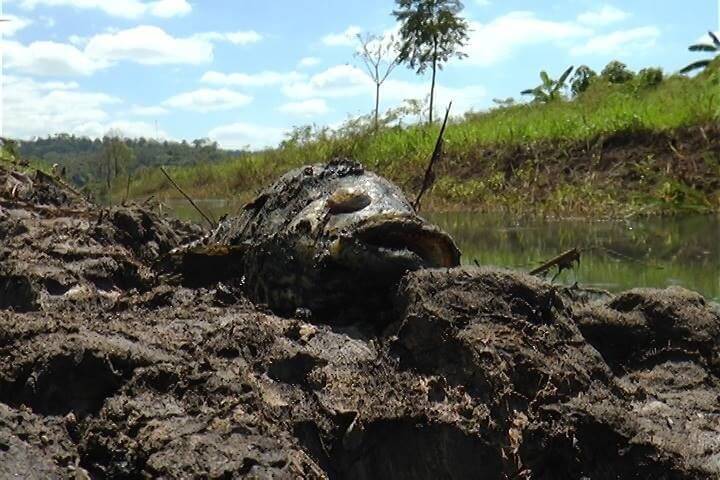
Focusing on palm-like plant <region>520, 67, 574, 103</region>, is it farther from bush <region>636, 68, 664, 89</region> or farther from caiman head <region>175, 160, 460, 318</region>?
caiman head <region>175, 160, 460, 318</region>

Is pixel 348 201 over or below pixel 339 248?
over

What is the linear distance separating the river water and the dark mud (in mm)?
1992

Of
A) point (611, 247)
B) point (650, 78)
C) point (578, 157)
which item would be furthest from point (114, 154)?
point (650, 78)

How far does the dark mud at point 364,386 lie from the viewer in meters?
2.73

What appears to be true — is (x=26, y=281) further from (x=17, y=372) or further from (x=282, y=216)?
(x=17, y=372)

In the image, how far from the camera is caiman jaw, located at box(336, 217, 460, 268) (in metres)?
3.99

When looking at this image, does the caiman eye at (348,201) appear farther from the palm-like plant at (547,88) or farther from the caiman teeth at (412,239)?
the palm-like plant at (547,88)

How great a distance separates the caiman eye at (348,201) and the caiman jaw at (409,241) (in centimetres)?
23

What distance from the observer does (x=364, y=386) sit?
3314 millimetres

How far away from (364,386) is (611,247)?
288 inches

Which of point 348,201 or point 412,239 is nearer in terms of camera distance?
point 412,239

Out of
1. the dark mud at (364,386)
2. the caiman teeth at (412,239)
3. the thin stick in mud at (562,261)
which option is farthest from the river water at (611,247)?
the dark mud at (364,386)

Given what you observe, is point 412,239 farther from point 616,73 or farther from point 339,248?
point 616,73

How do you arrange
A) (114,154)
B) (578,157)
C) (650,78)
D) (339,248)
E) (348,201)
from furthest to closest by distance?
(650,78) < (578,157) < (114,154) < (348,201) < (339,248)
